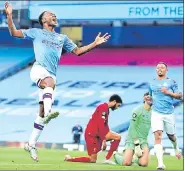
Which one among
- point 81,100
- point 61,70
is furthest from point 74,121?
point 61,70

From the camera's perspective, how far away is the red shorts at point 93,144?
43.6ft

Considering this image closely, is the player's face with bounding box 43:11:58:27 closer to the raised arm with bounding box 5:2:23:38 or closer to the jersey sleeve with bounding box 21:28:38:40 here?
the jersey sleeve with bounding box 21:28:38:40

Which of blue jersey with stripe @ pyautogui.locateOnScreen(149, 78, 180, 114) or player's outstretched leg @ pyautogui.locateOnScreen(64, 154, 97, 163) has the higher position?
blue jersey with stripe @ pyautogui.locateOnScreen(149, 78, 180, 114)

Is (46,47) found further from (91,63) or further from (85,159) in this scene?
(91,63)

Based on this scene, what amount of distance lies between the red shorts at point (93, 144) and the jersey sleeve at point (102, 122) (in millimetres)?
136

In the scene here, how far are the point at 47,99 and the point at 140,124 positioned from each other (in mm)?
3576

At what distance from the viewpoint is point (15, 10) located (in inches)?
1137

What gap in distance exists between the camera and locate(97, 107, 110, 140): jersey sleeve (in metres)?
13.3

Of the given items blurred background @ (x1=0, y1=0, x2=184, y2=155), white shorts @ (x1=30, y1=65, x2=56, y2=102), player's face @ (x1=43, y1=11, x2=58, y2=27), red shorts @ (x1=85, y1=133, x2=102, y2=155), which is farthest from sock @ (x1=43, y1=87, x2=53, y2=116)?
blurred background @ (x1=0, y1=0, x2=184, y2=155)

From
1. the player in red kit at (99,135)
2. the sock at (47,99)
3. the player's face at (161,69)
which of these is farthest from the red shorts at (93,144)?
the sock at (47,99)

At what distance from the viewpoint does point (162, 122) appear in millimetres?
11859

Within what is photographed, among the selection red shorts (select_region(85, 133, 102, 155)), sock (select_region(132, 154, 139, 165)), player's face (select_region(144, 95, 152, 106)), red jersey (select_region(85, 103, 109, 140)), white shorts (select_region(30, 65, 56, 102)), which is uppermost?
white shorts (select_region(30, 65, 56, 102))

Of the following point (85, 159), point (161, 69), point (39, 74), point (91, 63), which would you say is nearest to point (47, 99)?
point (39, 74)

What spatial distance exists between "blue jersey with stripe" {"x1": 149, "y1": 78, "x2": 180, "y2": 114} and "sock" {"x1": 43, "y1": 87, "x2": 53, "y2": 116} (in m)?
2.25
